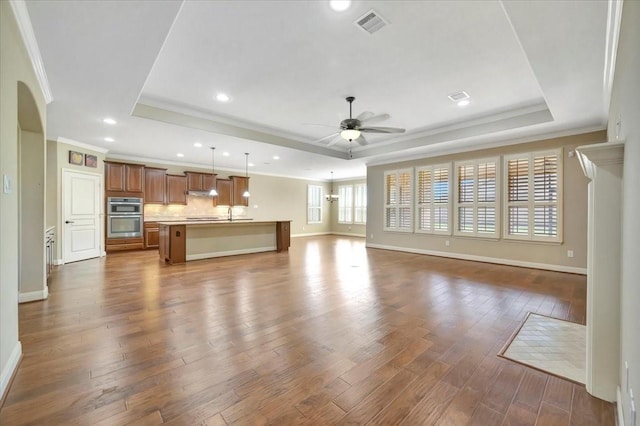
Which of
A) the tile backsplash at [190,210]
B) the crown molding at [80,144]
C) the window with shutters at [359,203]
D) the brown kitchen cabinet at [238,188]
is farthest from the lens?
the window with shutters at [359,203]

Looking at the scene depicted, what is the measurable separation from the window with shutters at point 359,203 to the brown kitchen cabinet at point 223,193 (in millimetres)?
5442

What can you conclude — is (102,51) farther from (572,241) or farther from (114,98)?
(572,241)

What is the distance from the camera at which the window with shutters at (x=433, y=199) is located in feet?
23.2

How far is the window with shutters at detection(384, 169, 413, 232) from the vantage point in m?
7.90

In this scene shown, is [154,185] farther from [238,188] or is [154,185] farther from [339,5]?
[339,5]

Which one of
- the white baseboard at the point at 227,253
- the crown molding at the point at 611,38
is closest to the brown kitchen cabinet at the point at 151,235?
the white baseboard at the point at 227,253

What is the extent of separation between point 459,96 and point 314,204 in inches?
360

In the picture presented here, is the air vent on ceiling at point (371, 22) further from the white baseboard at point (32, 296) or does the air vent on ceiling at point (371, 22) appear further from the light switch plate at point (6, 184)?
the white baseboard at point (32, 296)

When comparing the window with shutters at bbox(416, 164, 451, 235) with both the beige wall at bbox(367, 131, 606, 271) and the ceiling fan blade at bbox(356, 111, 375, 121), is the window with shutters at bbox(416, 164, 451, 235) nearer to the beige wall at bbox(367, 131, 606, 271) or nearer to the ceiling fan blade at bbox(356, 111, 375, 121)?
the beige wall at bbox(367, 131, 606, 271)

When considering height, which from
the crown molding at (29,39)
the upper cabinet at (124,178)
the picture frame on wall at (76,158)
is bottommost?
the upper cabinet at (124,178)

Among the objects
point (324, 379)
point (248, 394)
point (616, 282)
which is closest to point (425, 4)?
point (616, 282)

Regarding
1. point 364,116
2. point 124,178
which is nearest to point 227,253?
point 124,178

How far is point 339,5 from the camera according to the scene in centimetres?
239

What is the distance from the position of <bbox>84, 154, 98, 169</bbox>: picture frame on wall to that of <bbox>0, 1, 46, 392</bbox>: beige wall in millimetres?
5277
